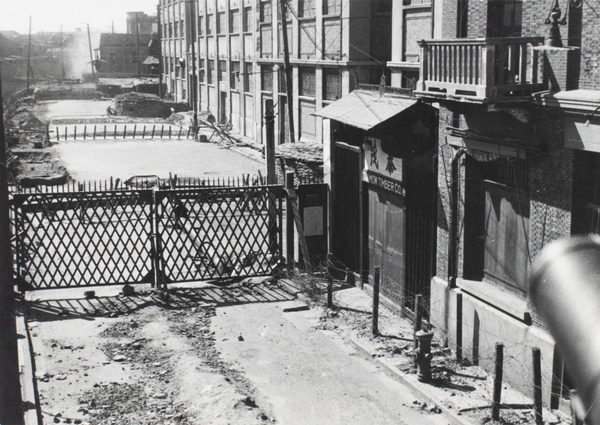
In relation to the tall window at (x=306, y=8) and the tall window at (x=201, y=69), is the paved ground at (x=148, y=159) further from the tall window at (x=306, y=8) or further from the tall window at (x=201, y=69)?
the tall window at (x=201, y=69)

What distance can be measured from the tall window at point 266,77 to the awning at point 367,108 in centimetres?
2222

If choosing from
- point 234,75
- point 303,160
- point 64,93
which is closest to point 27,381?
point 303,160

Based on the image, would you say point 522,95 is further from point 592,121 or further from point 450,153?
point 450,153

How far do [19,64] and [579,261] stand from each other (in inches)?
4526

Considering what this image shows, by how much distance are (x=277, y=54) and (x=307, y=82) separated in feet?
14.6

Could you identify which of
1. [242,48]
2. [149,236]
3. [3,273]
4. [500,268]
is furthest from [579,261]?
[242,48]

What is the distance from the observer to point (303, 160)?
24156 mm

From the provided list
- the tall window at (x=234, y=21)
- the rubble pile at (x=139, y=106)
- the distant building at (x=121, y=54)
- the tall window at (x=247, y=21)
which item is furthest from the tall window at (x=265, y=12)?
the distant building at (x=121, y=54)

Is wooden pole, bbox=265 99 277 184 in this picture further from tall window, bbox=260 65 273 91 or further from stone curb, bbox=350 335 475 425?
tall window, bbox=260 65 273 91

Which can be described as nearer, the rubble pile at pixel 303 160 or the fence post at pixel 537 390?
the fence post at pixel 537 390

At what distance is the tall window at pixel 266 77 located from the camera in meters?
37.6

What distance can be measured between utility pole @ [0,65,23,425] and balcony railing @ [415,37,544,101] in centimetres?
614

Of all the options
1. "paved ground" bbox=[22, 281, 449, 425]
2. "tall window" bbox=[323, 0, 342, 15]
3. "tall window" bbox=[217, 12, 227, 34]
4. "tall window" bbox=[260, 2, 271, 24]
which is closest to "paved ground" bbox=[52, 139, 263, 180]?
"tall window" bbox=[260, 2, 271, 24]

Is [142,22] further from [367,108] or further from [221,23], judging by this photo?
[367,108]
